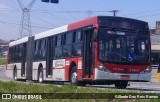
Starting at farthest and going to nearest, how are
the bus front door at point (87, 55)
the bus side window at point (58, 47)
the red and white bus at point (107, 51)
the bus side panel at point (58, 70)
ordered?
the bus side window at point (58, 47) → the bus side panel at point (58, 70) → the bus front door at point (87, 55) → the red and white bus at point (107, 51)

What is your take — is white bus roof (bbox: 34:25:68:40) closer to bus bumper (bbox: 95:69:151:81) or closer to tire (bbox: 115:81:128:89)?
tire (bbox: 115:81:128:89)

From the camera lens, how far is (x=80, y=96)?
1128cm

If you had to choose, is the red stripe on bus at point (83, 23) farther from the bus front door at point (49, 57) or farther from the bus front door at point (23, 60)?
the bus front door at point (23, 60)

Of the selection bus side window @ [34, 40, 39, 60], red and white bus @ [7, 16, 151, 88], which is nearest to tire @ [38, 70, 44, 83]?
bus side window @ [34, 40, 39, 60]

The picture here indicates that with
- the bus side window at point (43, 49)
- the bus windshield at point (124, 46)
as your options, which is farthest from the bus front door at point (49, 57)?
the bus windshield at point (124, 46)

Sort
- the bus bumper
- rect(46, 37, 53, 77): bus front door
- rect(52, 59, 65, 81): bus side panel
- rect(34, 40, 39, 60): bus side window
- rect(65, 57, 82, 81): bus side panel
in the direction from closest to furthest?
1. the bus bumper
2. rect(65, 57, 82, 81): bus side panel
3. rect(52, 59, 65, 81): bus side panel
4. rect(46, 37, 53, 77): bus front door
5. rect(34, 40, 39, 60): bus side window

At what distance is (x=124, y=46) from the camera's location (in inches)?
708

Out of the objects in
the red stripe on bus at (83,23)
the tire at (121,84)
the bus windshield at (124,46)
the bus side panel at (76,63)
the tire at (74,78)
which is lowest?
the tire at (121,84)

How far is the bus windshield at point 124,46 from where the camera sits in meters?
17.8

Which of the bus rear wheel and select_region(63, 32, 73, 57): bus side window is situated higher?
select_region(63, 32, 73, 57): bus side window

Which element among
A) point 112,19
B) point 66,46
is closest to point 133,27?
point 112,19

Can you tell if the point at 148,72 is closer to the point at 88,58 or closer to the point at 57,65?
the point at 88,58

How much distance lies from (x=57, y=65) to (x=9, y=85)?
6.87 meters

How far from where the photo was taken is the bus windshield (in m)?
17.8
